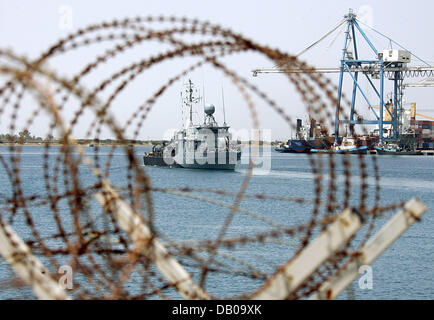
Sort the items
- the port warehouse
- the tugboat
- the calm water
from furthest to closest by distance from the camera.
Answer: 1. the port warehouse
2. the tugboat
3. the calm water

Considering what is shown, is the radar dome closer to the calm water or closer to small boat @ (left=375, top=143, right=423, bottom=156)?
the calm water

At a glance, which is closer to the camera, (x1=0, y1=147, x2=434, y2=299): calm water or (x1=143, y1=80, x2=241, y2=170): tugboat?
(x1=0, y1=147, x2=434, y2=299): calm water

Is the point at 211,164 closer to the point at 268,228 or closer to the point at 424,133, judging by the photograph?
the point at 268,228

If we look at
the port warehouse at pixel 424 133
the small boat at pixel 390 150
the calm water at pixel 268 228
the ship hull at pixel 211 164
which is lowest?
the calm water at pixel 268 228

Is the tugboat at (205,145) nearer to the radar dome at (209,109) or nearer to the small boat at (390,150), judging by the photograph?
the radar dome at (209,109)

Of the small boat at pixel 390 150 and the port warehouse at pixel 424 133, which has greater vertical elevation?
the port warehouse at pixel 424 133

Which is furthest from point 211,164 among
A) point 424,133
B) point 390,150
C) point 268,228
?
point 424,133

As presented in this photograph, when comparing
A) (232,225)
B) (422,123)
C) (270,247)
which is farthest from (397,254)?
(422,123)

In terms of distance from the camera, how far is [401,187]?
157ft

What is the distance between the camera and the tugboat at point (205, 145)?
64.9m

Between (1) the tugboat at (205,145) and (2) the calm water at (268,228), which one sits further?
(1) the tugboat at (205,145)

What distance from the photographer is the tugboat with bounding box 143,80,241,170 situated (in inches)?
2557

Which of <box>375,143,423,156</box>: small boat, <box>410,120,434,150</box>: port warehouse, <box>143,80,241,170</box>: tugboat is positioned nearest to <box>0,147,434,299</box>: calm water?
<box>143,80,241,170</box>: tugboat

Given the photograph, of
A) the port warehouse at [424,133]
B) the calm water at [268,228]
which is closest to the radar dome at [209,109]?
the calm water at [268,228]
